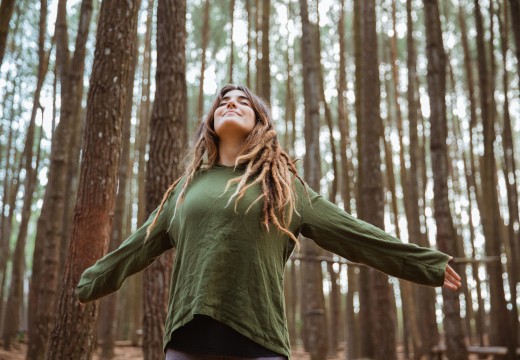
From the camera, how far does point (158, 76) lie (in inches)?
183

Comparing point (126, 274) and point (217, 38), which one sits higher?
point (217, 38)

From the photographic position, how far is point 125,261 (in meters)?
2.12

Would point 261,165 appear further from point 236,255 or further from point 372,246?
point 372,246

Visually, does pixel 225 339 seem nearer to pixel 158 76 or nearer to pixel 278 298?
pixel 278 298

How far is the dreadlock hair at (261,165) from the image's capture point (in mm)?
1903

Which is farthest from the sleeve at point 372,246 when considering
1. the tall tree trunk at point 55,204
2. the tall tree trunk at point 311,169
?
the tall tree trunk at point 311,169

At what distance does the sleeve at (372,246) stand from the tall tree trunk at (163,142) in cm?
261

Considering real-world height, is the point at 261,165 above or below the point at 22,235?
below

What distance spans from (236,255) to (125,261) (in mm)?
502

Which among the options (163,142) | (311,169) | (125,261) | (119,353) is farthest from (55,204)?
(125,261)

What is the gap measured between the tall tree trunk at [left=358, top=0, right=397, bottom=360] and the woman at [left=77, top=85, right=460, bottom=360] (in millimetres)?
3985

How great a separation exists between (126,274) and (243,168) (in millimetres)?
581

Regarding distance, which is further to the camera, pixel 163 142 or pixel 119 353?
pixel 119 353

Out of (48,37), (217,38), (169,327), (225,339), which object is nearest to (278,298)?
(225,339)
